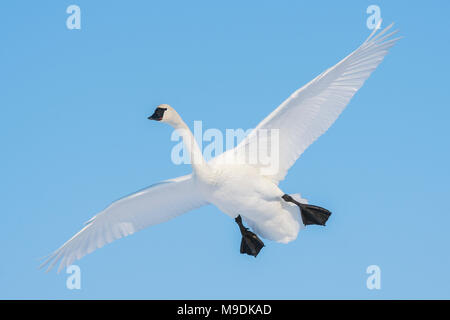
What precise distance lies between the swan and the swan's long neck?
2 centimetres

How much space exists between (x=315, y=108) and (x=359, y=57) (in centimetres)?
125

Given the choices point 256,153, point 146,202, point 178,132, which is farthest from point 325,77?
point 146,202

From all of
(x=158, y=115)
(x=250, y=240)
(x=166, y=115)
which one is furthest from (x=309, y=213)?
(x=158, y=115)

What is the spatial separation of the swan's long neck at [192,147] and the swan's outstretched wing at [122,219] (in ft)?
3.87

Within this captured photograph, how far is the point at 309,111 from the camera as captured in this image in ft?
46.7

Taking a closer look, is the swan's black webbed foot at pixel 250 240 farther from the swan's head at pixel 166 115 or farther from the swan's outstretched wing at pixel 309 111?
the swan's head at pixel 166 115

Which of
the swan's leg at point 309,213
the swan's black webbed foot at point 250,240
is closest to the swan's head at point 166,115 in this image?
the swan's black webbed foot at point 250,240

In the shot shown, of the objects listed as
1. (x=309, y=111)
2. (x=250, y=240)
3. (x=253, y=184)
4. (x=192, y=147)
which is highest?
(x=309, y=111)

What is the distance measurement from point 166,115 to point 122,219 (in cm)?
263

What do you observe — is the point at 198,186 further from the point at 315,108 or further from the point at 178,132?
the point at 315,108

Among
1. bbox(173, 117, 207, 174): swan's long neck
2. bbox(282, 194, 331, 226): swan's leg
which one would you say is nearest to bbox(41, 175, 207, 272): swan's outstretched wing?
bbox(173, 117, 207, 174): swan's long neck

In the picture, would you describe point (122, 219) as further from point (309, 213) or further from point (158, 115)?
point (309, 213)

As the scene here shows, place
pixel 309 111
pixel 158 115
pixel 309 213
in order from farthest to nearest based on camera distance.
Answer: pixel 309 213, pixel 309 111, pixel 158 115

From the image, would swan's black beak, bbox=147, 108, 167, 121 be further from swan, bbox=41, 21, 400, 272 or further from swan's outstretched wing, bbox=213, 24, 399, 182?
swan's outstretched wing, bbox=213, 24, 399, 182
